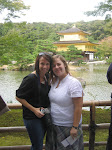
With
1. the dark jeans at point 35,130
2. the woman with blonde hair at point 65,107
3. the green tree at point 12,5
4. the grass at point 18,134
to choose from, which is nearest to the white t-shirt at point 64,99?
the woman with blonde hair at point 65,107

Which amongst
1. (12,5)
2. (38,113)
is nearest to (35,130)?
(38,113)

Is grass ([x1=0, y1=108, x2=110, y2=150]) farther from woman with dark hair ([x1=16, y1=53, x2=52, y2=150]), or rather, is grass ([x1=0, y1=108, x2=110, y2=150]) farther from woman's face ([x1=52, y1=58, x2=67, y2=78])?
woman's face ([x1=52, y1=58, x2=67, y2=78])

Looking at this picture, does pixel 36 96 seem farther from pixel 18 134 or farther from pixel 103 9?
pixel 103 9

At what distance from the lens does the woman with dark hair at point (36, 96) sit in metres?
1.06

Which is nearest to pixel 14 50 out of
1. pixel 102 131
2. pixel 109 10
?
pixel 109 10

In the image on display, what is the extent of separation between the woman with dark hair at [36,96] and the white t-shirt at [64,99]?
7 centimetres

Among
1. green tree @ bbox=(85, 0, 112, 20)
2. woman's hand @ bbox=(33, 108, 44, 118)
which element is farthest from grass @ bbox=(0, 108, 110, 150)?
green tree @ bbox=(85, 0, 112, 20)

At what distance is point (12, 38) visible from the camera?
4.80 m

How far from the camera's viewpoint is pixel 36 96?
1.08 m

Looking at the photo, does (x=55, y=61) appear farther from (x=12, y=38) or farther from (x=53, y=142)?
(x=12, y=38)

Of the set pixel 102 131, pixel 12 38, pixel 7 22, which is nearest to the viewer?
pixel 102 131

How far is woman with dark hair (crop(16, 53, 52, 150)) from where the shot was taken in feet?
3.49

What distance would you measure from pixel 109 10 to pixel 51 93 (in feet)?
14.9

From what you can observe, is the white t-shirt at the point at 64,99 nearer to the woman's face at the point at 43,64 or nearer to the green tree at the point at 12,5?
the woman's face at the point at 43,64
